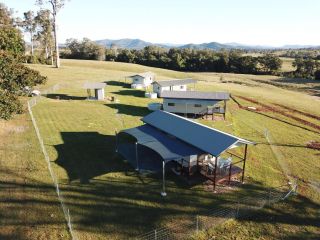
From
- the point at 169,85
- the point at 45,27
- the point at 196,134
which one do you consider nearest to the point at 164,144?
the point at 196,134

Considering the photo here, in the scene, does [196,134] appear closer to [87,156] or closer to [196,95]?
[87,156]

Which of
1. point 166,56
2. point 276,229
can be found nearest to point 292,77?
point 166,56

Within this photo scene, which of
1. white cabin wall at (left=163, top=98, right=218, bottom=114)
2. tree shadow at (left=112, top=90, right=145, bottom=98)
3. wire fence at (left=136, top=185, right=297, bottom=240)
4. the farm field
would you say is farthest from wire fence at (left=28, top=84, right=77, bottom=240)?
white cabin wall at (left=163, top=98, right=218, bottom=114)

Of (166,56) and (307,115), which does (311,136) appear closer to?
(307,115)

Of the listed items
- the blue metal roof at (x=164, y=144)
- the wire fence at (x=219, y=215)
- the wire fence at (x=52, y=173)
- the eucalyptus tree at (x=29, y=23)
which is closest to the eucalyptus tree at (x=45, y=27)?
the eucalyptus tree at (x=29, y=23)

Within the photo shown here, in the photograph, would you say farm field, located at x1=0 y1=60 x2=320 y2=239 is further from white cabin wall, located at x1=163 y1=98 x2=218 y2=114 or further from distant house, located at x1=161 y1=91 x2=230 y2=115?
white cabin wall, located at x1=163 y1=98 x2=218 y2=114

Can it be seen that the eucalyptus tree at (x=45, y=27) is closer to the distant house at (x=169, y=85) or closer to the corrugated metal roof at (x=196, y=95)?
the distant house at (x=169, y=85)
